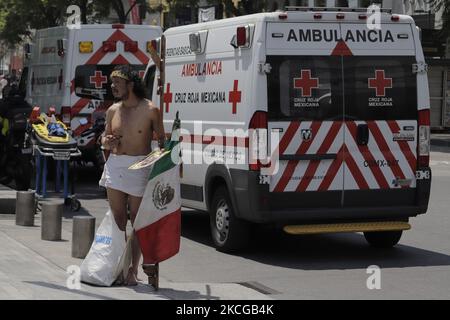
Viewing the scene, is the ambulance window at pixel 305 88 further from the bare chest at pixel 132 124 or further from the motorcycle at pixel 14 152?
the motorcycle at pixel 14 152

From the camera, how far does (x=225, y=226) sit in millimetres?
10352

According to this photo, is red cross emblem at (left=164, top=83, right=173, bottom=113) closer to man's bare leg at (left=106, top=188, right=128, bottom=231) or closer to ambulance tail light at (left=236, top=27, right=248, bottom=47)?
ambulance tail light at (left=236, top=27, right=248, bottom=47)

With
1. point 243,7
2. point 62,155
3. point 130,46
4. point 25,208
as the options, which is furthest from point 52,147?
point 243,7

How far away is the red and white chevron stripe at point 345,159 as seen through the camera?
32.2 feet

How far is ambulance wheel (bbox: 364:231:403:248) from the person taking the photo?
35.4 feet

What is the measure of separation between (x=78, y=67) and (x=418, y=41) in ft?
26.7

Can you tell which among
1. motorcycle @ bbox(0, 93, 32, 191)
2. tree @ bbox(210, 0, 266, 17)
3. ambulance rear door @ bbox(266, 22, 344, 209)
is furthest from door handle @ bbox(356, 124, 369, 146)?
tree @ bbox(210, 0, 266, 17)

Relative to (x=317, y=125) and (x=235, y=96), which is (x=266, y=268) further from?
(x=235, y=96)

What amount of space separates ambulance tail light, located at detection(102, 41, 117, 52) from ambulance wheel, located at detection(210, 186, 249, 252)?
718 cm

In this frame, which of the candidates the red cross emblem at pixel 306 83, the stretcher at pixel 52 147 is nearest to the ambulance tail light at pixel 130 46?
the stretcher at pixel 52 147

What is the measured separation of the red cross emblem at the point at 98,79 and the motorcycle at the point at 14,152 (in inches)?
93.2

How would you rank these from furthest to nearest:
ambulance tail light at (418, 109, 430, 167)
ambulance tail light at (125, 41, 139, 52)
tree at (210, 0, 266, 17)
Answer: tree at (210, 0, 266, 17) < ambulance tail light at (125, 41, 139, 52) < ambulance tail light at (418, 109, 430, 167)

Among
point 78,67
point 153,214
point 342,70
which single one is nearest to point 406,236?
point 342,70

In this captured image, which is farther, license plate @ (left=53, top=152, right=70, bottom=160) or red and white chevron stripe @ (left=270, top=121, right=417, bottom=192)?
license plate @ (left=53, top=152, right=70, bottom=160)
